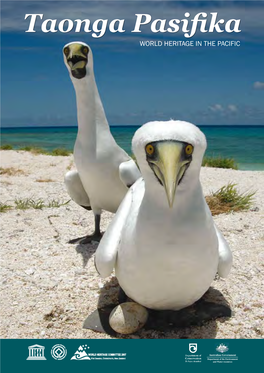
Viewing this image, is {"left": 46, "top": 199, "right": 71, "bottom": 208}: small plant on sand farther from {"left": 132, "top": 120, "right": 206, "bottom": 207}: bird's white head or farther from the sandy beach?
{"left": 132, "top": 120, "right": 206, "bottom": 207}: bird's white head

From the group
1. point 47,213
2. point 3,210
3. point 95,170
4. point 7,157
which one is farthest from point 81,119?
point 7,157

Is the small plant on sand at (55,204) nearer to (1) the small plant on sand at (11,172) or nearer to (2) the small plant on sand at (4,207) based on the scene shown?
(2) the small plant on sand at (4,207)

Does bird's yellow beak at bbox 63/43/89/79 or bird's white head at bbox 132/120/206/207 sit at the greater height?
bird's yellow beak at bbox 63/43/89/79

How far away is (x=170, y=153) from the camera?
80.5 inches

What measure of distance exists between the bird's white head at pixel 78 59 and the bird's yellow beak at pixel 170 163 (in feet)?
6.72

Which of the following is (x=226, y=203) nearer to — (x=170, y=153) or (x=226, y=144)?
(x=170, y=153)

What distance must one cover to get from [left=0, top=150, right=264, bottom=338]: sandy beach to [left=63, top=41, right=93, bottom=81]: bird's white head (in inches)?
62.6

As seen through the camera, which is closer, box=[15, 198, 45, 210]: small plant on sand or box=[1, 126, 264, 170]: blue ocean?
box=[15, 198, 45, 210]: small plant on sand

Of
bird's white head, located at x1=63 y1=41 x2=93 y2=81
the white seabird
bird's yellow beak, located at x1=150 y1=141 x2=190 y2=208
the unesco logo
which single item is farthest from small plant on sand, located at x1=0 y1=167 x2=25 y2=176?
bird's yellow beak, located at x1=150 y1=141 x2=190 y2=208

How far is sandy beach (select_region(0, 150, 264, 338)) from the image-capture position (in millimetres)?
2842

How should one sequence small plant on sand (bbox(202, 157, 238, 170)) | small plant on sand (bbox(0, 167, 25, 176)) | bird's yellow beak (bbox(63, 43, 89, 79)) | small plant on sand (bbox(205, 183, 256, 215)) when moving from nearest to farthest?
1. bird's yellow beak (bbox(63, 43, 89, 79))
2. small plant on sand (bbox(205, 183, 256, 215))
3. small plant on sand (bbox(0, 167, 25, 176))
4. small plant on sand (bbox(202, 157, 238, 170))

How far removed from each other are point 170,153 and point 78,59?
213 cm

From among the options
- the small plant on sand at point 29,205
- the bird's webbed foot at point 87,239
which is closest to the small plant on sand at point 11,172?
the small plant on sand at point 29,205

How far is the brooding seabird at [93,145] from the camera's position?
152 inches
